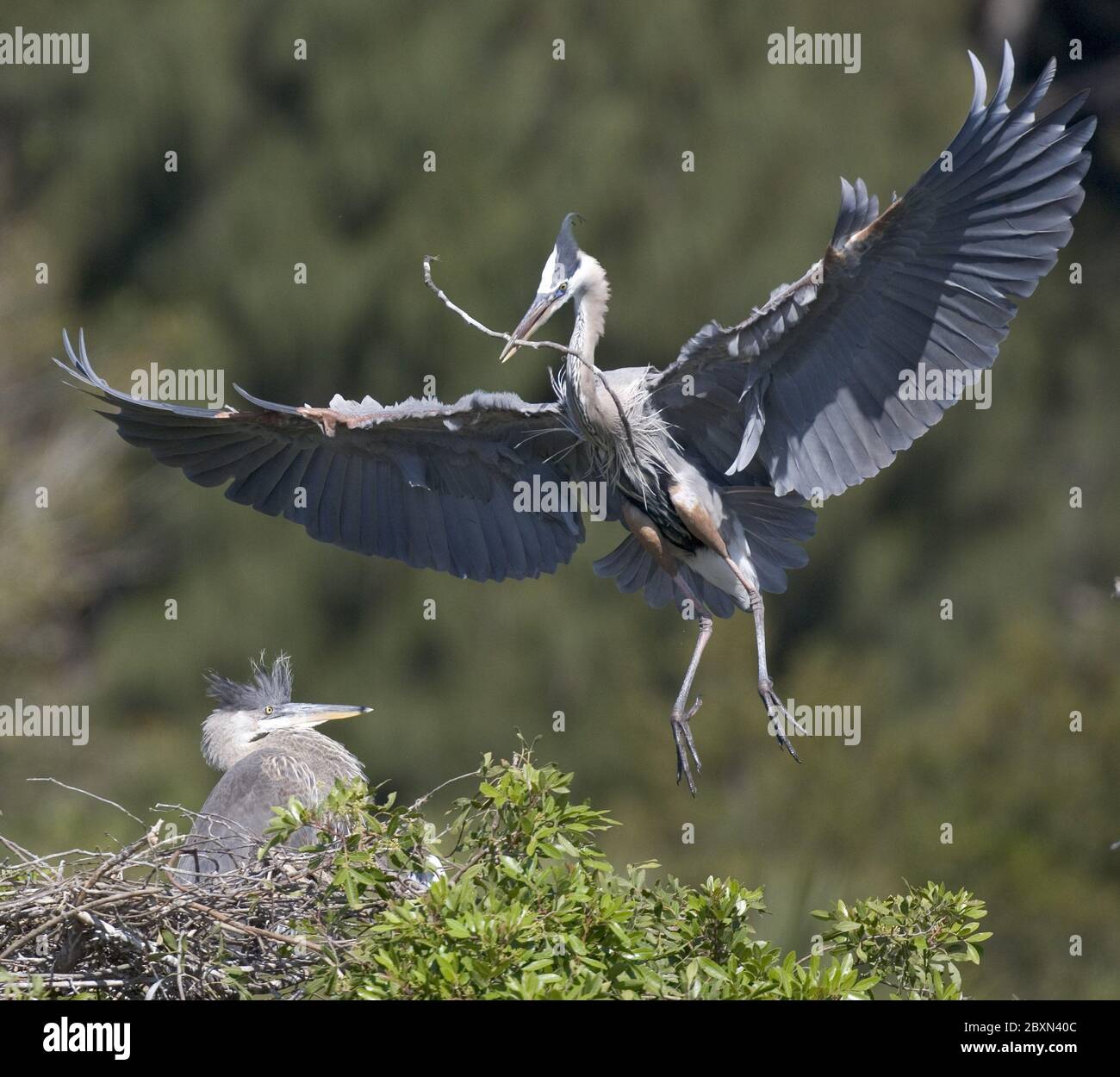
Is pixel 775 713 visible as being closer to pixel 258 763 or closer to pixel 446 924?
pixel 446 924

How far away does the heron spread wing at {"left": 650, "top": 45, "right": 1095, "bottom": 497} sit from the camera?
4.27 metres

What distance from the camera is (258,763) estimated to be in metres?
5.24

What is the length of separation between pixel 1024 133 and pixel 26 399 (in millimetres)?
9121

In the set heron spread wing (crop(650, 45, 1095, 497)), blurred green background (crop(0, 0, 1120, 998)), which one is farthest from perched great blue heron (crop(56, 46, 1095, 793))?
blurred green background (crop(0, 0, 1120, 998))

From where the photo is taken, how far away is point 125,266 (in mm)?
12539

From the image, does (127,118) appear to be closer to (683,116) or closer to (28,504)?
(28,504)

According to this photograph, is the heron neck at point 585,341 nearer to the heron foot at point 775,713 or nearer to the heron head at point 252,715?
the heron foot at point 775,713

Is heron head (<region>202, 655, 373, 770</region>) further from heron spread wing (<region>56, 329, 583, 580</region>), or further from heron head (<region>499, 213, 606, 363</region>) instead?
heron head (<region>499, 213, 606, 363</region>)

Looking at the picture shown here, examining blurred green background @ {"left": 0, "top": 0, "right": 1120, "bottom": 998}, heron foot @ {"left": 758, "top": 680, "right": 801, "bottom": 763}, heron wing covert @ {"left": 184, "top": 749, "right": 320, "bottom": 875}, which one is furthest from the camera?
blurred green background @ {"left": 0, "top": 0, "right": 1120, "bottom": 998}

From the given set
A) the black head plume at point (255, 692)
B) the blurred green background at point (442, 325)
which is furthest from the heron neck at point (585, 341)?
the blurred green background at point (442, 325)

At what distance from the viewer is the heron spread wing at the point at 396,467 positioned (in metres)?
5.07

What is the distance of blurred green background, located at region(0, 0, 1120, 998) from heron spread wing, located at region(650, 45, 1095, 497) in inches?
238

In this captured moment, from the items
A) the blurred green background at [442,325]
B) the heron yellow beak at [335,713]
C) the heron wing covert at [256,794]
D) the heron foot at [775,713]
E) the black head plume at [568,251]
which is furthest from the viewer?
the blurred green background at [442,325]

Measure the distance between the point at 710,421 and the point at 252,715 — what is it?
6.40 feet
